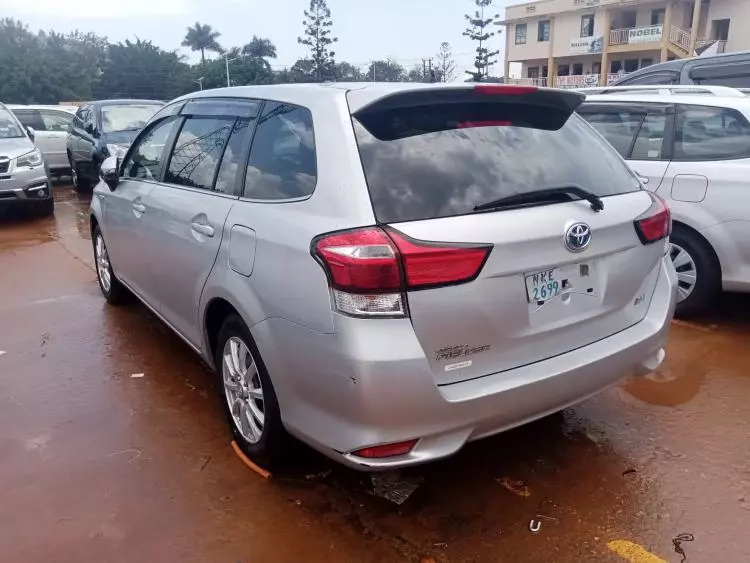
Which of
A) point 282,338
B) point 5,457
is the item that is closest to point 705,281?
point 282,338

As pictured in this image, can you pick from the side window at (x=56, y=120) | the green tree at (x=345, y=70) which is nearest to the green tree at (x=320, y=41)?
the green tree at (x=345, y=70)

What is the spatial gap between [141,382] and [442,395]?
7.88ft

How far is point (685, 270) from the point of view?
4.69 meters

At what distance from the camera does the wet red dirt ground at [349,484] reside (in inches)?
98.1

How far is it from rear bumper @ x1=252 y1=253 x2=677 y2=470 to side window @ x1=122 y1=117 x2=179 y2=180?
6.37 ft

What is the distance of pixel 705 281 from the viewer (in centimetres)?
460

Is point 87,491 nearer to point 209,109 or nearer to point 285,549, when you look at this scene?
point 285,549

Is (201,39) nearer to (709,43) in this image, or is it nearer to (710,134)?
(709,43)

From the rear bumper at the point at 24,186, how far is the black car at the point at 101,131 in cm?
112

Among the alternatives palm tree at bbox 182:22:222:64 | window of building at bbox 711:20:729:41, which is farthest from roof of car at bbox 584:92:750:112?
palm tree at bbox 182:22:222:64

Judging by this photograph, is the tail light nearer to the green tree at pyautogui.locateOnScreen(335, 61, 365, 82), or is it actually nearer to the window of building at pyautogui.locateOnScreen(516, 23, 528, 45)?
the window of building at pyautogui.locateOnScreen(516, 23, 528, 45)

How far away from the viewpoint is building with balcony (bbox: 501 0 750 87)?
4116 centimetres

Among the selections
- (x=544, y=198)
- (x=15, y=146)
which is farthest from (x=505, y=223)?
(x=15, y=146)

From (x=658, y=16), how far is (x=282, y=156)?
4840cm
